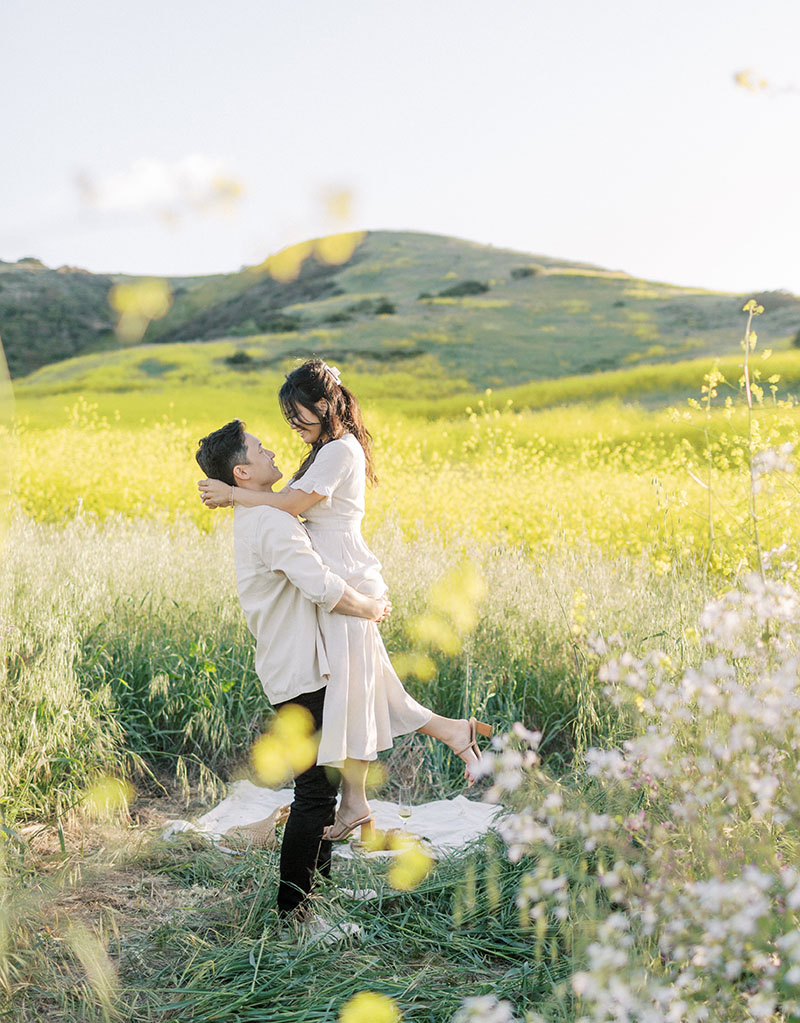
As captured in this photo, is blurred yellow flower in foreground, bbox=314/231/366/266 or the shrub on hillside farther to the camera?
blurred yellow flower in foreground, bbox=314/231/366/266

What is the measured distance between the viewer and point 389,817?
163 inches

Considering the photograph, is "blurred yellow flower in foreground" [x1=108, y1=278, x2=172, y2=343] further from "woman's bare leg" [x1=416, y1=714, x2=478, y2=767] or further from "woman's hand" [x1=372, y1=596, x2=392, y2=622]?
"woman's hand" [x1=372, y1=596, x2=392, y2=622]

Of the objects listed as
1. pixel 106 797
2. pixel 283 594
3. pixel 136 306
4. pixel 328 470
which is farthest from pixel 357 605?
pixel 136 306

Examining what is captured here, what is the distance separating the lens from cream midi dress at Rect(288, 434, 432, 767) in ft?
9.63

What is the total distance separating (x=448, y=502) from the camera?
31.1 feet

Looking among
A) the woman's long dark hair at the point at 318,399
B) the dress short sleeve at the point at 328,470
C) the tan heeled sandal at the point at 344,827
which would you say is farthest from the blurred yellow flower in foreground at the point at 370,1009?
the woman's long dark hair at the point at 318,399

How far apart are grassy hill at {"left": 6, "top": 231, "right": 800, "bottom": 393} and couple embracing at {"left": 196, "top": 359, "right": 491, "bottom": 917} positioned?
2019 centimetres

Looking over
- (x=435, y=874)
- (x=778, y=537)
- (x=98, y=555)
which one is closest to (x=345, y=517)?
(x=435, y=874)

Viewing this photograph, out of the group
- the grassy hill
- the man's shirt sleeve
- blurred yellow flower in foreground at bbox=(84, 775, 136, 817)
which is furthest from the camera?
the grassy hill

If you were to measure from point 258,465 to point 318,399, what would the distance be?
0.35 metres

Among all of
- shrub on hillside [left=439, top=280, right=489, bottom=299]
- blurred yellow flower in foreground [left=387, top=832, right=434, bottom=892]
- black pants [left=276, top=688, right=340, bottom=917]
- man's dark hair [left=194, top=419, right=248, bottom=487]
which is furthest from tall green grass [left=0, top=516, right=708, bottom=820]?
shrub on hillside [left=439, top=280, right=489, bottom=299]

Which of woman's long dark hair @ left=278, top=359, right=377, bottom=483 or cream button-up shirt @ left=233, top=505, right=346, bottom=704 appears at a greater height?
woman's long dark hair @ left=278, top=359, right=377, bottom=483

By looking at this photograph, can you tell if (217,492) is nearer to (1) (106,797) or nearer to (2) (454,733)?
(2) (454,733)

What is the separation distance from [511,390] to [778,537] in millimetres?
20019
